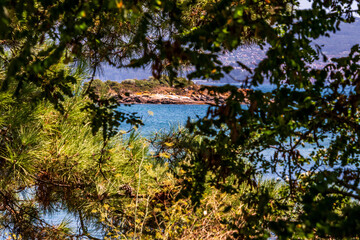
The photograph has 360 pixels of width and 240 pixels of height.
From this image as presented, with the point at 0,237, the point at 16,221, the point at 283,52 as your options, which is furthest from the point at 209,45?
the point at 0,237

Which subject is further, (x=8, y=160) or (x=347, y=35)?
(x=347, y=35)

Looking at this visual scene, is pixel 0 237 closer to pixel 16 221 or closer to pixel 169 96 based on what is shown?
pixel 16 221

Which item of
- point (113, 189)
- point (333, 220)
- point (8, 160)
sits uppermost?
point (333, 220)

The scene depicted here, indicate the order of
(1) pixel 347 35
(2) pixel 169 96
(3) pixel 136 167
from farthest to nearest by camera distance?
(1) pixel 347 35 < (2) pixel 169 96 < (3) pixel 136 167

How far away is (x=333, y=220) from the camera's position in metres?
0.95

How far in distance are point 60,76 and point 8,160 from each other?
4.72 ft

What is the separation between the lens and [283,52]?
114 centimetres

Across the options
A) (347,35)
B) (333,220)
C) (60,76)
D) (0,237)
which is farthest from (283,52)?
(347,35)

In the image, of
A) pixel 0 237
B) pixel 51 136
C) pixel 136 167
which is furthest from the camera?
pixel 0 237

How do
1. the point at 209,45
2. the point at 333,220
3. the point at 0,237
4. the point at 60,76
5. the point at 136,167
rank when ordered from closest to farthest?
the point at 333,220 → the point at 209,45 → the point at 60,76 → the point at 136,167 → the point at 0,237

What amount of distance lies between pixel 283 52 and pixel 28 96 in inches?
83.0

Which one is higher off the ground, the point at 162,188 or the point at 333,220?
the point at 333,220

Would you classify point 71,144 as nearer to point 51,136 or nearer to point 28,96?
point 51,136

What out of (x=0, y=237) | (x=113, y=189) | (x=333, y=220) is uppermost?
(x=333, y=220)
